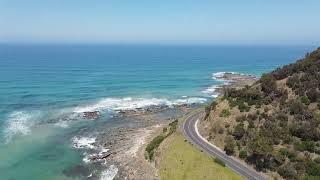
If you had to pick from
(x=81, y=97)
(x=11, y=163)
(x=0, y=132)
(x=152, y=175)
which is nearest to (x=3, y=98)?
(x=81, y=97)

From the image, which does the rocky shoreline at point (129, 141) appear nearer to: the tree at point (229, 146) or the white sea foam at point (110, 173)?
the white sea foam at point (110, 173)

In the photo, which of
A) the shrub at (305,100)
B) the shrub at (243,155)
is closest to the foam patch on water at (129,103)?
the shrub at (243,155)

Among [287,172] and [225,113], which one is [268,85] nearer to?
[225,113]

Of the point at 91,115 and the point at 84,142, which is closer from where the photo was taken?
the point at 84,142

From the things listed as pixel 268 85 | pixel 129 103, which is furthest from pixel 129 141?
pixel 129 103

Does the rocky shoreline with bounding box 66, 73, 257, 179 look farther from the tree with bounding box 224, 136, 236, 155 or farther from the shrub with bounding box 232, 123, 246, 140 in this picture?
the shrub with bounding box 232, 123, 246, 140

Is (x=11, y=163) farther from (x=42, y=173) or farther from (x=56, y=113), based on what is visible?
(x=56, y=113)
